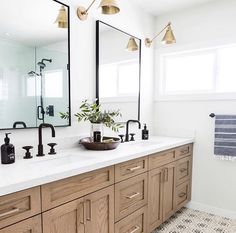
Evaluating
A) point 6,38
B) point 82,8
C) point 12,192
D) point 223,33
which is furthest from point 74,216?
point 223,33

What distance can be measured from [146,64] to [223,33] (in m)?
0.94

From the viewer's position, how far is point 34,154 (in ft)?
5.43

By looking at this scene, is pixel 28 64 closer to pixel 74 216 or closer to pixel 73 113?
pixel 73 113

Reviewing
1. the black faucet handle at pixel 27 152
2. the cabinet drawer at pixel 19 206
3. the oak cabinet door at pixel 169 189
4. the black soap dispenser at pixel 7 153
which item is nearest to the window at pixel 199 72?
the oak cabinet door at pixel 169 189

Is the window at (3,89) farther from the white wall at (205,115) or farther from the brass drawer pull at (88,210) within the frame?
the white wall at (205,115)

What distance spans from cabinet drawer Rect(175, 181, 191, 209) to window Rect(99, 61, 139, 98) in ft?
3.98

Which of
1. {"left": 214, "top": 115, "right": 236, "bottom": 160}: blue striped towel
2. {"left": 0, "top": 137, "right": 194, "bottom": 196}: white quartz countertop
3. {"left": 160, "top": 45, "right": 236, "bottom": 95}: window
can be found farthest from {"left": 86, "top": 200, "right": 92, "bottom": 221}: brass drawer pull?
{"left": 160, "top": 45, "right": 236, "bottom": 95}: window

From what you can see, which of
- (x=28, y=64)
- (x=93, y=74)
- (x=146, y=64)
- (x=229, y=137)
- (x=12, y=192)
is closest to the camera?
(x=12, y=192)

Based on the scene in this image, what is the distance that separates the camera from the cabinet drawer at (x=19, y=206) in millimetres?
975

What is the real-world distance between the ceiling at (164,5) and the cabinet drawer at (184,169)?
1807 millimetres

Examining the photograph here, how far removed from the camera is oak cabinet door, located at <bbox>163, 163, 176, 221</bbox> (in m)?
2.22

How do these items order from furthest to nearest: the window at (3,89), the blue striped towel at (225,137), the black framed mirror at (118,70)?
the blue striped towel at (225,137) → the black framed mirror at (118,70) → the window at (3,89)

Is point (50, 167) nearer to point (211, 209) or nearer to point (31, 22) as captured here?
point (31, 22)

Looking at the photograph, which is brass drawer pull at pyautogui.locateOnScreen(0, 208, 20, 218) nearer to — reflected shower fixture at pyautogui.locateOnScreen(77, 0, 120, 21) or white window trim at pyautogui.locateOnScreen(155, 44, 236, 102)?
reflected shower fixture at pyautogui.locateOnScreen(77, 0, 120, 21)
